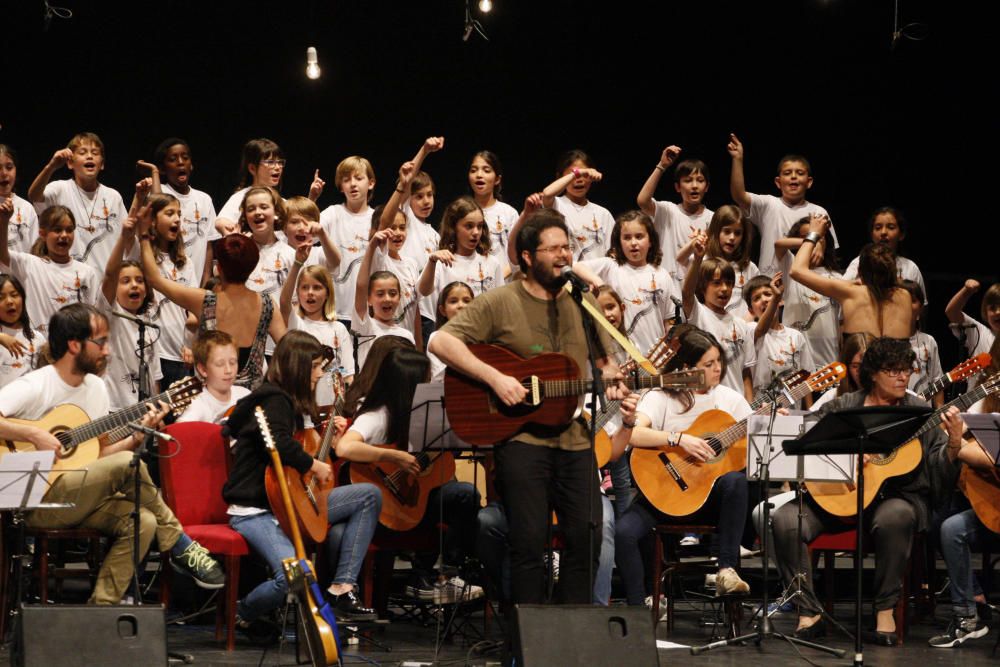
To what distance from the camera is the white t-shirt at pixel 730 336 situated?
345 inches

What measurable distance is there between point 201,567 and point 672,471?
2434 mm

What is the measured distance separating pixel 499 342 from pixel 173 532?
2.00 metres

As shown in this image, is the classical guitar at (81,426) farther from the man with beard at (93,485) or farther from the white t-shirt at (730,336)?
the white t-shirt at (730,336)

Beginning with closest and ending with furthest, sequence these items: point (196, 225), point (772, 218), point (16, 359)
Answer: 1. point (16, 359)
2. point (196, 225)
3. point (772, 218)

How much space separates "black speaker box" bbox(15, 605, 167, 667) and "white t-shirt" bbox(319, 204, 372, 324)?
445 centimetres

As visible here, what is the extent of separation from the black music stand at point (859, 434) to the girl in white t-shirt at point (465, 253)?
355 centimetres

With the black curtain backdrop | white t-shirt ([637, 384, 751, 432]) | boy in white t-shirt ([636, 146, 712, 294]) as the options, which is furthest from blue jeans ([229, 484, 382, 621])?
the black curtain backdrop

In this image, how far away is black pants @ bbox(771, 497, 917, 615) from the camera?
261 inches

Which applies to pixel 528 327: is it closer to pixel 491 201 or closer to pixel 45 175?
pixel 491 201

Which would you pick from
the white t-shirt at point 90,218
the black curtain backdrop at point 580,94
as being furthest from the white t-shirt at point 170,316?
the black curtain backdrop at point 580,94

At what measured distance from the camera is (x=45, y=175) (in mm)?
8664

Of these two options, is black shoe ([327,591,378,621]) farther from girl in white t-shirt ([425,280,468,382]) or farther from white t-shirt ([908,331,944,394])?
white t-shirt ([908,331,944,394])

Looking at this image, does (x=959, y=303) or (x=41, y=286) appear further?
(x=959, y=303)

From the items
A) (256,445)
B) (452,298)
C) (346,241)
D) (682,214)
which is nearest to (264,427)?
(256,445)
